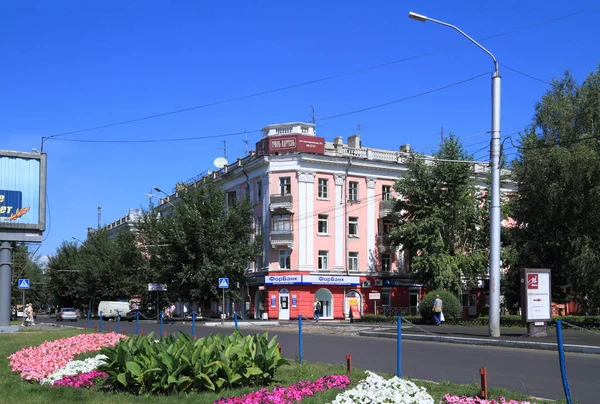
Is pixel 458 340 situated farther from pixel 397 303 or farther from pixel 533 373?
pixel 397 303

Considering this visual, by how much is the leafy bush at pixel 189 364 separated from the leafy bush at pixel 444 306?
28108mm

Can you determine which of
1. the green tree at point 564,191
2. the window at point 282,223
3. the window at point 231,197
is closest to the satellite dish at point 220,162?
the window at point 231,197

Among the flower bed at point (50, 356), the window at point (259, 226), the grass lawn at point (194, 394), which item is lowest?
the flower bed at point (50, 356)

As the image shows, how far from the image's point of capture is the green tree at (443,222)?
5100 centimetres

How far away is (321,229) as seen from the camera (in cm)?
5625

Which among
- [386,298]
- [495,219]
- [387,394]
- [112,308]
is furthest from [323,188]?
[387,394]

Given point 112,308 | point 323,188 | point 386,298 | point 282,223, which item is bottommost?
point 112,308

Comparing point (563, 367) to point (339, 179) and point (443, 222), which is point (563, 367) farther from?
point (339, 179)

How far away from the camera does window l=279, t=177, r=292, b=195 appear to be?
56.2m

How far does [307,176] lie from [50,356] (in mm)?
42198

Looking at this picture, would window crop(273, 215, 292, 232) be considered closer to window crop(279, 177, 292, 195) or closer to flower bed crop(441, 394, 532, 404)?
window crop(279, 177, 292, 195)

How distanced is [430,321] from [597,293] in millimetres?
9143

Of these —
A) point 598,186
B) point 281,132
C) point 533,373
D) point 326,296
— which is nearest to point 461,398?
point 533,373

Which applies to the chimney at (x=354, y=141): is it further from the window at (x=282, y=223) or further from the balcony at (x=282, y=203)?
the window at (x=282, y=223)
